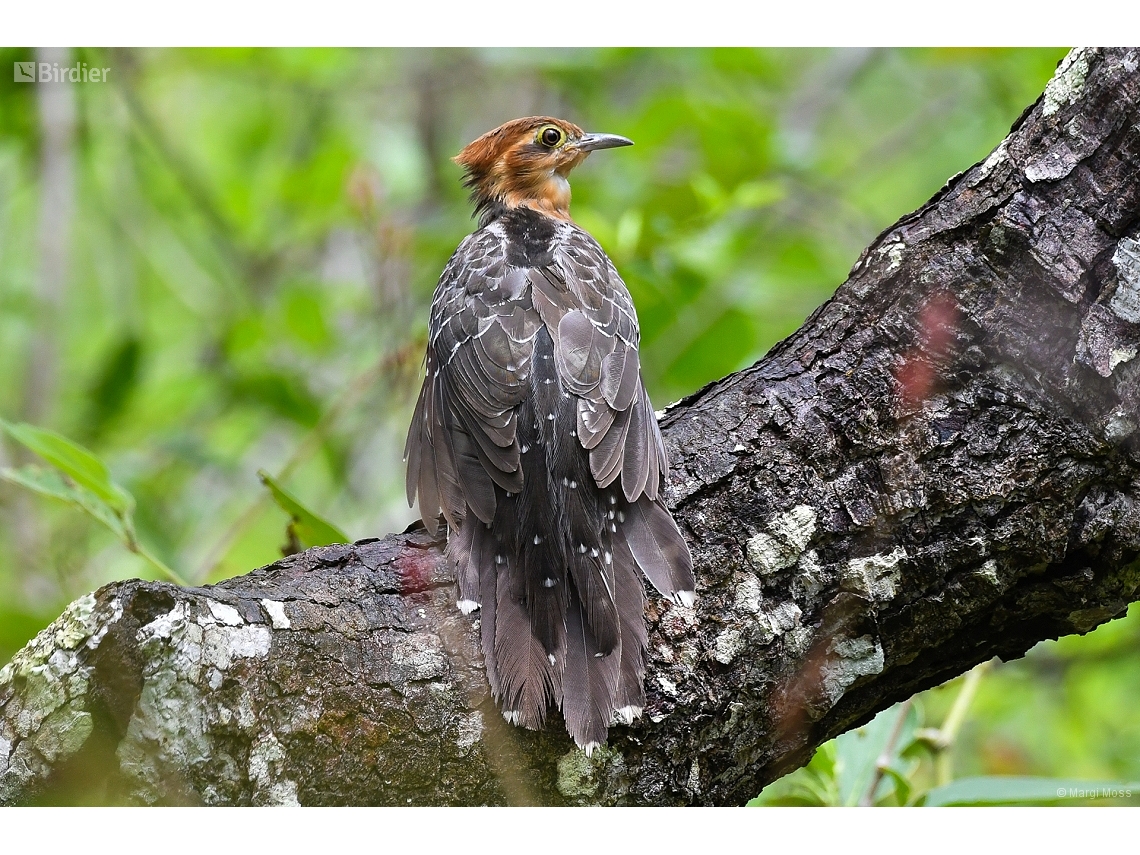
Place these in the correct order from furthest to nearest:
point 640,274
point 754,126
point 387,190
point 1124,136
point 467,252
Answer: point 387,190 < point 754,126 < point 640,274 < point 467,252 < point 1124,136

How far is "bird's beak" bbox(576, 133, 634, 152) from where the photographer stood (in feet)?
16.1

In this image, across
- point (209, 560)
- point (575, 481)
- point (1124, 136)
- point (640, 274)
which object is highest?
point (640, 274)

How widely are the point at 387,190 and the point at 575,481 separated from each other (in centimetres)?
368

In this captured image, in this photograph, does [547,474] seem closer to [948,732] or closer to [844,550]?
[844,550]

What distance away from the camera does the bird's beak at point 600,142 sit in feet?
16.1

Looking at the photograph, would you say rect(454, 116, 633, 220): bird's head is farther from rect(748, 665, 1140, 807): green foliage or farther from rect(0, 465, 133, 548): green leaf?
rect(748, 665, 1140, 807): green foliage

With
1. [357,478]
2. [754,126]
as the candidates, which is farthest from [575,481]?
[357,478]

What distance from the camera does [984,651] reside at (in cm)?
297

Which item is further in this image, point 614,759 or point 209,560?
point 209,560

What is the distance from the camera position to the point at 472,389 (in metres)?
3.55

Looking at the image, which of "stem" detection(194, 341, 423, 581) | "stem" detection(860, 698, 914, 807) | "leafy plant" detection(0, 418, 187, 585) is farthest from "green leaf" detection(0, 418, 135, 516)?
"stem" detection(860, 698, 914, 807)

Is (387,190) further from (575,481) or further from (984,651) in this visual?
(984,651)

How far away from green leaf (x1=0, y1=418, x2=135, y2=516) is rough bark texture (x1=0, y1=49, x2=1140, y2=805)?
711mm
